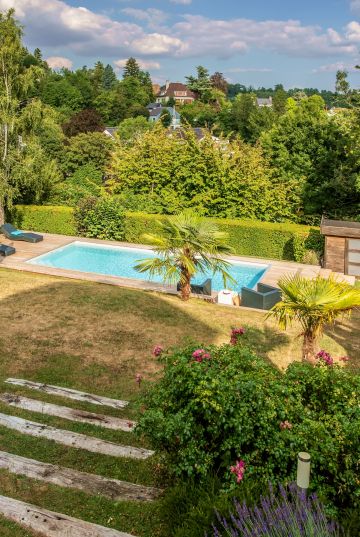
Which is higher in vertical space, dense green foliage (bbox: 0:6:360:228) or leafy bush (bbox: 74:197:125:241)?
dense green foliage (bbox: 0:6:360:228)

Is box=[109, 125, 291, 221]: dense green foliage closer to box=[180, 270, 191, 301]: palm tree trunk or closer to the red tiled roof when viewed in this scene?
box=[180, 270, 191, 301]: palm tree trunk

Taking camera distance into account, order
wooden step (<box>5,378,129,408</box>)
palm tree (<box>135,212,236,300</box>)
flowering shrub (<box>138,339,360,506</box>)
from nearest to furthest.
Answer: flowering shrub (<box>138,339,360,506</box>) < wooden step (<box>5,378,129,408</box>) < palm tree (<box>135,212,236,300</box>)

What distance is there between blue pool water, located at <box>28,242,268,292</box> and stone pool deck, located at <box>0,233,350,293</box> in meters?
0.28

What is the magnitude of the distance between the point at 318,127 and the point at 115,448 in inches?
961

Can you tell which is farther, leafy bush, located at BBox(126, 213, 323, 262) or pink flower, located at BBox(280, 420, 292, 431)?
leafy bush, located at BBox(126, 213, 323, 262)

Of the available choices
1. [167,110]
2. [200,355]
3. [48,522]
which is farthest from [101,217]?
[167,110]

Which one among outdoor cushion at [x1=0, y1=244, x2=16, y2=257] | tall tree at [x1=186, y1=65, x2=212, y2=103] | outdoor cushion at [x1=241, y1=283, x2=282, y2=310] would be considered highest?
tall tree at [x1=186, y1=65, x2=212, y2=103]

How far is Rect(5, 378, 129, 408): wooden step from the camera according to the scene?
6754 millimetres

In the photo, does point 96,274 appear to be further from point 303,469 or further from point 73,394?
point 303,469

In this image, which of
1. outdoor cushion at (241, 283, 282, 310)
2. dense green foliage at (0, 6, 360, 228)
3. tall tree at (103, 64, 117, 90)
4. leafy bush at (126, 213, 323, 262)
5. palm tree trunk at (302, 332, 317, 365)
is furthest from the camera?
tall tree at (103, 64, 117, 90)

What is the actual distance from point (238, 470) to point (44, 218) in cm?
1976

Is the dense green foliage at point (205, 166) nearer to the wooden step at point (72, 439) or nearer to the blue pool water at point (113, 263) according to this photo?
the blue pool water at point (113, 263)

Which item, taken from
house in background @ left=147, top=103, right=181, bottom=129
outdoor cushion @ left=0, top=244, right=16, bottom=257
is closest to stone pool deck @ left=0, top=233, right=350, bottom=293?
outdoor cushion @ left=0, top=244, right=16, bottom=257

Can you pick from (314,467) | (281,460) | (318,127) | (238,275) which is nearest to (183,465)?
(281,460)
